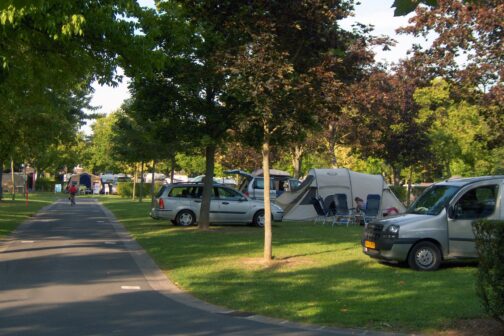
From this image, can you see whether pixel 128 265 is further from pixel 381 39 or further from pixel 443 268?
pixel 381 39

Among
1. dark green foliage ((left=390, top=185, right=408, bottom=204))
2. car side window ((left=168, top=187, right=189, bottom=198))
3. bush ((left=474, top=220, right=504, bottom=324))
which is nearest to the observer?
bush ((left=474, top=220, right=504, bottom=324))

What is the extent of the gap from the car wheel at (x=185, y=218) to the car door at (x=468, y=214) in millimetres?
11614

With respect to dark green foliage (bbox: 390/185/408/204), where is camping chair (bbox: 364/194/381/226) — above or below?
below

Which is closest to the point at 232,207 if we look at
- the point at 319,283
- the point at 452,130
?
the point at 319,283

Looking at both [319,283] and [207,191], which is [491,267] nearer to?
[319,283]

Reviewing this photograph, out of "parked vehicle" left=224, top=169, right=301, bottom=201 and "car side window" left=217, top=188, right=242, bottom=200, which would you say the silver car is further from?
"parked vehicle" left=224, top=169, right=301, bottom=201

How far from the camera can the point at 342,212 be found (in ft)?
78.2

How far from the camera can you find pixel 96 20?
1215 cm

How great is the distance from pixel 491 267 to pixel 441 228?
16.8 ft

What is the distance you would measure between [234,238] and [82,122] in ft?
65.4

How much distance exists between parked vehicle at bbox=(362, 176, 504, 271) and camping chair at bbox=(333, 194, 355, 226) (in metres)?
10.8

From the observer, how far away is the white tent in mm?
25250

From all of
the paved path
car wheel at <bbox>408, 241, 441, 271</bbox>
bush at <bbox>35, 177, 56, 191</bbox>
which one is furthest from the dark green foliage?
bush at <bbox>35, 177, 56, 191</bbox>

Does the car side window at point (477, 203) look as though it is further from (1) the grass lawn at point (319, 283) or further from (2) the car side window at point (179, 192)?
(2) the car side window at point (179, 192)
